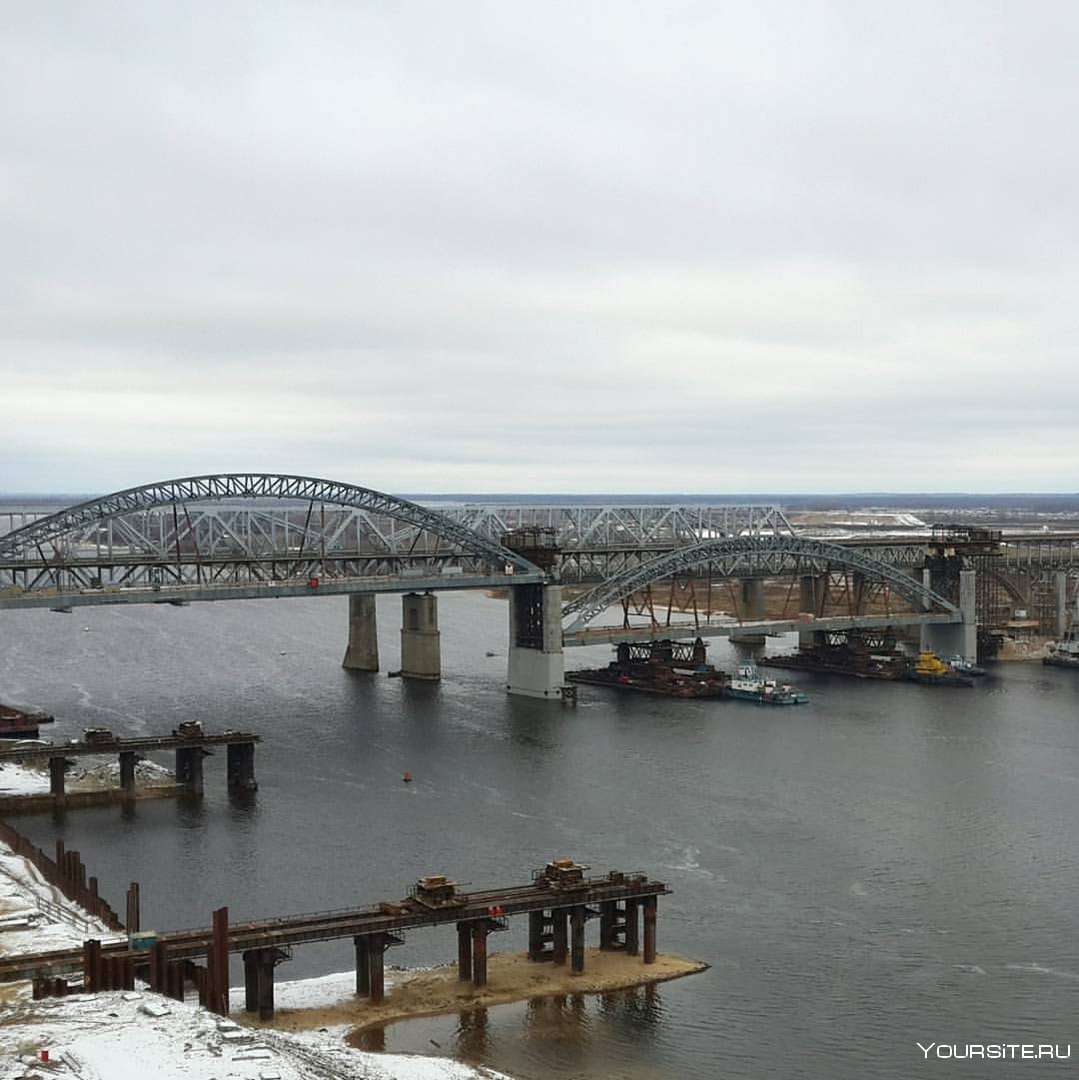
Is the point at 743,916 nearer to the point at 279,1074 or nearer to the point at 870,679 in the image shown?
the point at 279,1074

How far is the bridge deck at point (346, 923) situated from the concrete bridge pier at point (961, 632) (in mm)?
75853

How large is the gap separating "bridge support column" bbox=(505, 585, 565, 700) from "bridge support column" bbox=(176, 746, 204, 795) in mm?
32124

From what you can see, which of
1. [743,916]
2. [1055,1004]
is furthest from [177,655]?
[1055,1004]

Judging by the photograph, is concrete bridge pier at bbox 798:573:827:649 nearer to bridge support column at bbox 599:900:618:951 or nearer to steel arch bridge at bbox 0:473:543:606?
steel arch bridge at bbox 0:473:543:606

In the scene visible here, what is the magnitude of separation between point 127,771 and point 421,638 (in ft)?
127

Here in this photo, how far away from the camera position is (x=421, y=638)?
102 metres

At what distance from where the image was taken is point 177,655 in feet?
381

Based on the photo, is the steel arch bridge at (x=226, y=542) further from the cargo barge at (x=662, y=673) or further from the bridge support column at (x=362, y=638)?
the cargo barge at (x=662, y=673)

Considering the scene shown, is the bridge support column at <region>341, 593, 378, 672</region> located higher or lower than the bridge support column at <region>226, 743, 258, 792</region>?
higher

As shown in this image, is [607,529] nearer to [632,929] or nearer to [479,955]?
[632,929]

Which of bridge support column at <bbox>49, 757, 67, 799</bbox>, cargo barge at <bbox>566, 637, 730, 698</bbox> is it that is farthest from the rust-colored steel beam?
cargo barge at <bbox>566, 637, 730, 698</bbox>

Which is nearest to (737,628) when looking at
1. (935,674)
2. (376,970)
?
(935,674)

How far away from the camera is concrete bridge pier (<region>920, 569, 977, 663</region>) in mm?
115938

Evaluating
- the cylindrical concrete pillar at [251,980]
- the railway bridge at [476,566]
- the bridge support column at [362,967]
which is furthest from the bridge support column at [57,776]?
the cylindrical concrete pillar at [251,980]
